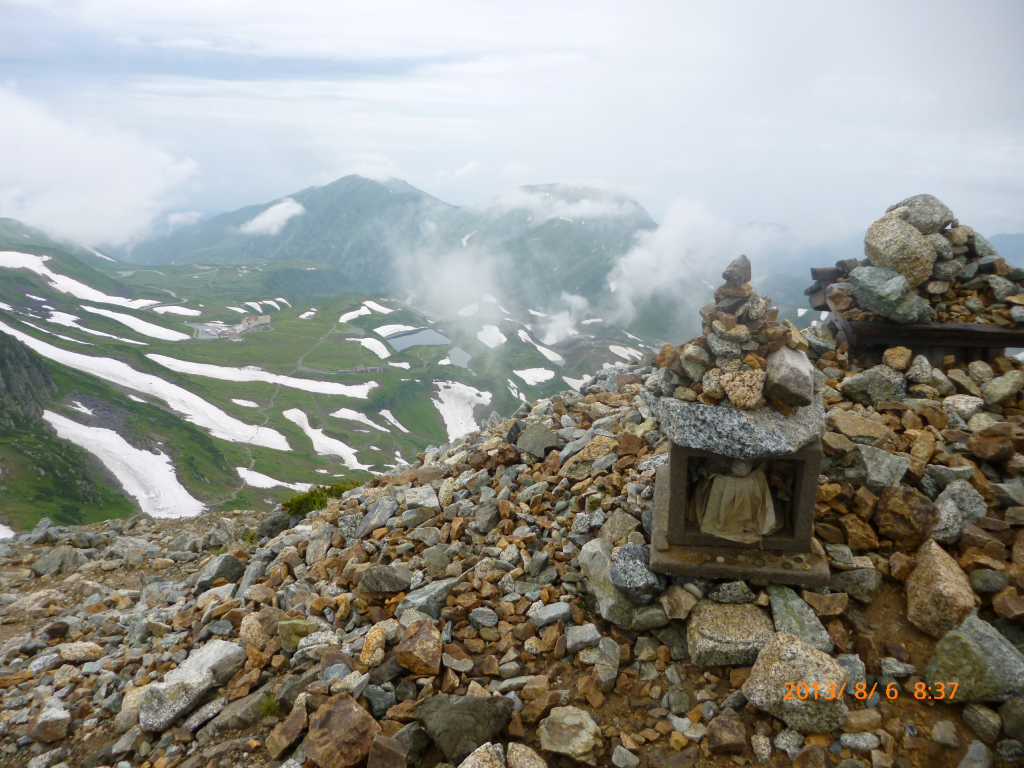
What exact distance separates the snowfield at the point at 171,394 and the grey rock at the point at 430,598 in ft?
443

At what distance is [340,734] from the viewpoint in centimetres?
684

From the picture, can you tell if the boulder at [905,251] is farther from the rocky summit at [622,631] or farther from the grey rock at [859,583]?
the grey rock at [859,583]

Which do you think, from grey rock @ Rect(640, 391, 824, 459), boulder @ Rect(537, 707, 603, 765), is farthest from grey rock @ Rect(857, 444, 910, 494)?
boulder @ Rect(537, 707, 603, 765)

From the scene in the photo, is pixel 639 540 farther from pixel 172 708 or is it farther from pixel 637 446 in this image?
pixel 172 708

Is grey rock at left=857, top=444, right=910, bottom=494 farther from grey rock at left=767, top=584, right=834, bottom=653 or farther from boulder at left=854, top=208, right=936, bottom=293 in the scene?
boulder at left=854, top=208, right=936, bottom=293

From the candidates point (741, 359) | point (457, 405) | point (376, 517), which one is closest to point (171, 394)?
point (457, 405)

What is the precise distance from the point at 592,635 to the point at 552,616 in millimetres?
731

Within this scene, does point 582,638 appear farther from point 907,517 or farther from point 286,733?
point 907,517

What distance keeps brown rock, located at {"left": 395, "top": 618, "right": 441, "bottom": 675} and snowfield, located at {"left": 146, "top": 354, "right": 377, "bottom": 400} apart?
168 meters

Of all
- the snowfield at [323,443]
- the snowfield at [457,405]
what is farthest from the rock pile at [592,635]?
the snowfield at [457,405]

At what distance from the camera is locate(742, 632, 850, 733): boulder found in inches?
249

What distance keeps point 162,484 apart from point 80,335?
11800 centimetres

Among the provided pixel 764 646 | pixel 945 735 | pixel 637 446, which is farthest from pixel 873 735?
pixel 637 446

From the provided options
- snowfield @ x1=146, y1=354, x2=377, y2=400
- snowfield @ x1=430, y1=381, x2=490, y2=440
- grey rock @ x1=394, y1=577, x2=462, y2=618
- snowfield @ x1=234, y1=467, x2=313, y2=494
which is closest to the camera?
grey rock @ x1=394, y1=577, x2=462, y2=618
